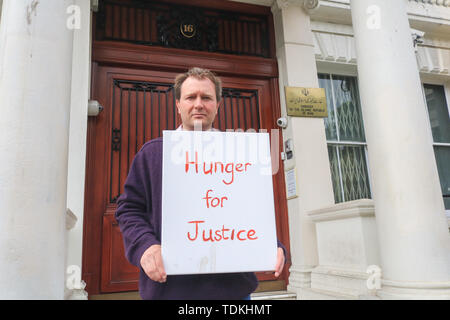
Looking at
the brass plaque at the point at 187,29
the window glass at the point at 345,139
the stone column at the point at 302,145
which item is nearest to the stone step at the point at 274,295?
the stone column at the point at 302,145

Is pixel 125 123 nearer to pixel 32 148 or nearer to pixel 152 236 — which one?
pixel 32 148

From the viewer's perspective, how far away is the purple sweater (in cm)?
116

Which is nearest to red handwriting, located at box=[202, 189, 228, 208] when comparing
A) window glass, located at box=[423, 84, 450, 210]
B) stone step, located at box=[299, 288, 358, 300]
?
stone step, located at box=[299, 288, 358, 300]

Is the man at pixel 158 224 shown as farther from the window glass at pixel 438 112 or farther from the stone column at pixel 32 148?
the window glass at pixel 438 112

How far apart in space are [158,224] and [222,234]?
0.78 feet

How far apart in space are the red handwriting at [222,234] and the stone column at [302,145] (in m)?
2.72

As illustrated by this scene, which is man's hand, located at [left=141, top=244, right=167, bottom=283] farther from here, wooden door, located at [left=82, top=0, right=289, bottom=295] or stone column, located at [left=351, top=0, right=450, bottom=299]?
wooden door, located at [left=82, top=0, right=289, bottom=295]

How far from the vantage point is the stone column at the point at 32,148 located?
161 centimetres

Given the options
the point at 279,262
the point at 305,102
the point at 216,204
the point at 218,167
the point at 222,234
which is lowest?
the point at 279,262

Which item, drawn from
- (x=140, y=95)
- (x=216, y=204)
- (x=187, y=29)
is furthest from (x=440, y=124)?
(x=216, y=204)

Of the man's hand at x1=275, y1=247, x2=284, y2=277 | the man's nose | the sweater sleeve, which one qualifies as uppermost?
the man's nose

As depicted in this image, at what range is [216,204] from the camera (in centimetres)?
117

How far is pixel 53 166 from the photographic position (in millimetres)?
1760

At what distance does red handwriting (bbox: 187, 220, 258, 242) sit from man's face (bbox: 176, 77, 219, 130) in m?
0.41
